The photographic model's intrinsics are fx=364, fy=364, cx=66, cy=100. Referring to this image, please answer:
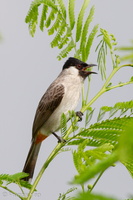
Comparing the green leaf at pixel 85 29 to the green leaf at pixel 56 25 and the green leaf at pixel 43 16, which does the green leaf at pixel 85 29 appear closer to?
the green leaf at pixel 56 25

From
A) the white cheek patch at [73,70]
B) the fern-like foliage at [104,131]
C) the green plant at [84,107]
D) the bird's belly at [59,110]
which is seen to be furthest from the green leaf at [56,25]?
the white cheek patch at [73,70]

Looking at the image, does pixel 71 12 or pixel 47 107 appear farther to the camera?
pixel 47 107

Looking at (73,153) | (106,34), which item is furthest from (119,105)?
(106,34)

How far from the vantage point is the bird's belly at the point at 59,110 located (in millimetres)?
4445

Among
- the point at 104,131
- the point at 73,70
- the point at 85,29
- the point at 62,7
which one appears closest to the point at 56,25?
the point at 62,7

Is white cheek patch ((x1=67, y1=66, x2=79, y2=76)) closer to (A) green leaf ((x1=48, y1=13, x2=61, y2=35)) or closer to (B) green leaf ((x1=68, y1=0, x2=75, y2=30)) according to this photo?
(A) green leaf ((x1=48, y1=13, x2=61, y2=35))

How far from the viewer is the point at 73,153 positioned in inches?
57.1

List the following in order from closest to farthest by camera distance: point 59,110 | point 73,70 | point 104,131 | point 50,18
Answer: point 104,131 < point 50,18 < point 59,110 < point 73,70

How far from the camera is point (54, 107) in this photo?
4.47 metres

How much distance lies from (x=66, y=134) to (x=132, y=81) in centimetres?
53

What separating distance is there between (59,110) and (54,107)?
7cm

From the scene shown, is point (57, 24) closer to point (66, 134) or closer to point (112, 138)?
point (66, 134)

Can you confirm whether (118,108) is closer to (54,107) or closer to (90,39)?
(90,39)

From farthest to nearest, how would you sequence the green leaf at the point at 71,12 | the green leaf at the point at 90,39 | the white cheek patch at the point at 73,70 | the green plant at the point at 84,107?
the white cheek patch at the point at 73,70, the green leaf at the point at 71,12, the green leaf at the point at 90,39, the green plant at the point at 84,107
